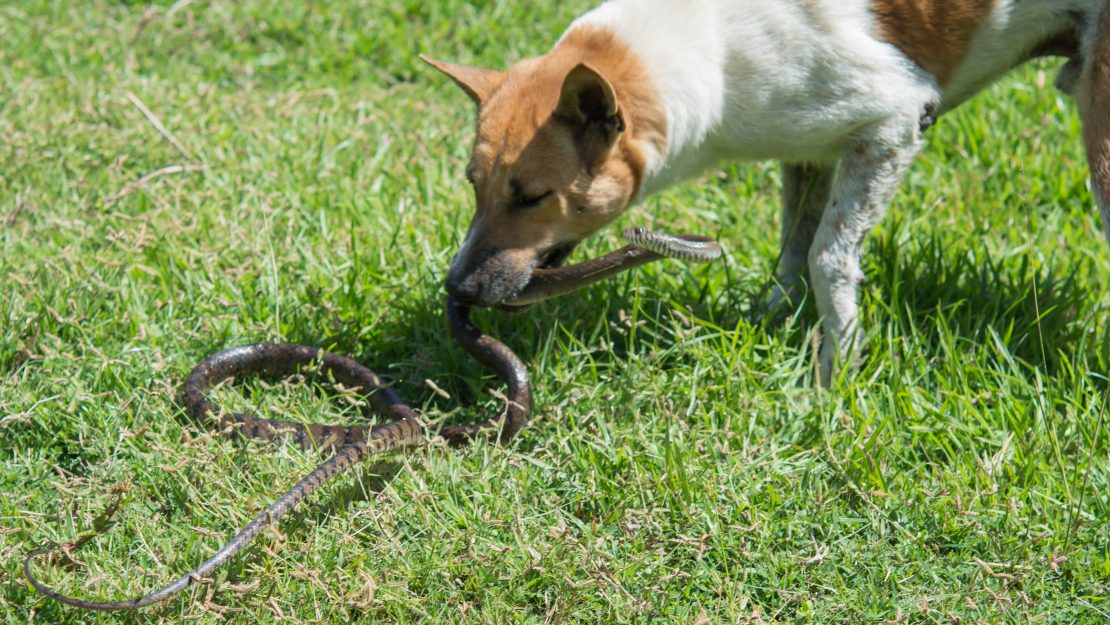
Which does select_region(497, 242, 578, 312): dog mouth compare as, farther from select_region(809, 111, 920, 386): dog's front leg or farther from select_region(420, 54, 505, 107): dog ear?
select_region(809, 111, 920, 386): dog's front leg

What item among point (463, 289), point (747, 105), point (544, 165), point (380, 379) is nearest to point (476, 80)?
point (544, 165)

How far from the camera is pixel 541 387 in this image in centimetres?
457

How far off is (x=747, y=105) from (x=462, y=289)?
1269 millimetres

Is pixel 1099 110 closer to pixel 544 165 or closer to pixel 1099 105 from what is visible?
pixel 1099 105

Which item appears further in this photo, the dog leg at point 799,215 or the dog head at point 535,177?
the dog leg at point 799,215

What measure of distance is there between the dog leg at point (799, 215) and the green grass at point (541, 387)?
0.40 ft

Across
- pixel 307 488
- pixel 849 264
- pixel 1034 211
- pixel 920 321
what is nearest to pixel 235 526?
pixel 307 488

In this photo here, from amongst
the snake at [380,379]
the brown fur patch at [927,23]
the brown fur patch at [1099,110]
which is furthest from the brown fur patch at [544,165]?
the brown fur patch at [1099,110]

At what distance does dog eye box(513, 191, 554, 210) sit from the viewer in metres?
4.38

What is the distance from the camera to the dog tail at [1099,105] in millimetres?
4379

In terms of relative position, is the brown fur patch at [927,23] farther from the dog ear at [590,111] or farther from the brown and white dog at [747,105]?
the dog ear at [590,111]

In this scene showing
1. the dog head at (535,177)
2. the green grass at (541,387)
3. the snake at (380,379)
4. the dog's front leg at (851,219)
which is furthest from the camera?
the dog's front leg at (851,219)

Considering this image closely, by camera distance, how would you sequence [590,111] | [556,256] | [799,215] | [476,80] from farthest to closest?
[799,215]
[476,80]
[556,256]
[590,111]

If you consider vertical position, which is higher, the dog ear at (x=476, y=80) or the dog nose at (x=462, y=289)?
the dog ear at (x=476, y=80)
